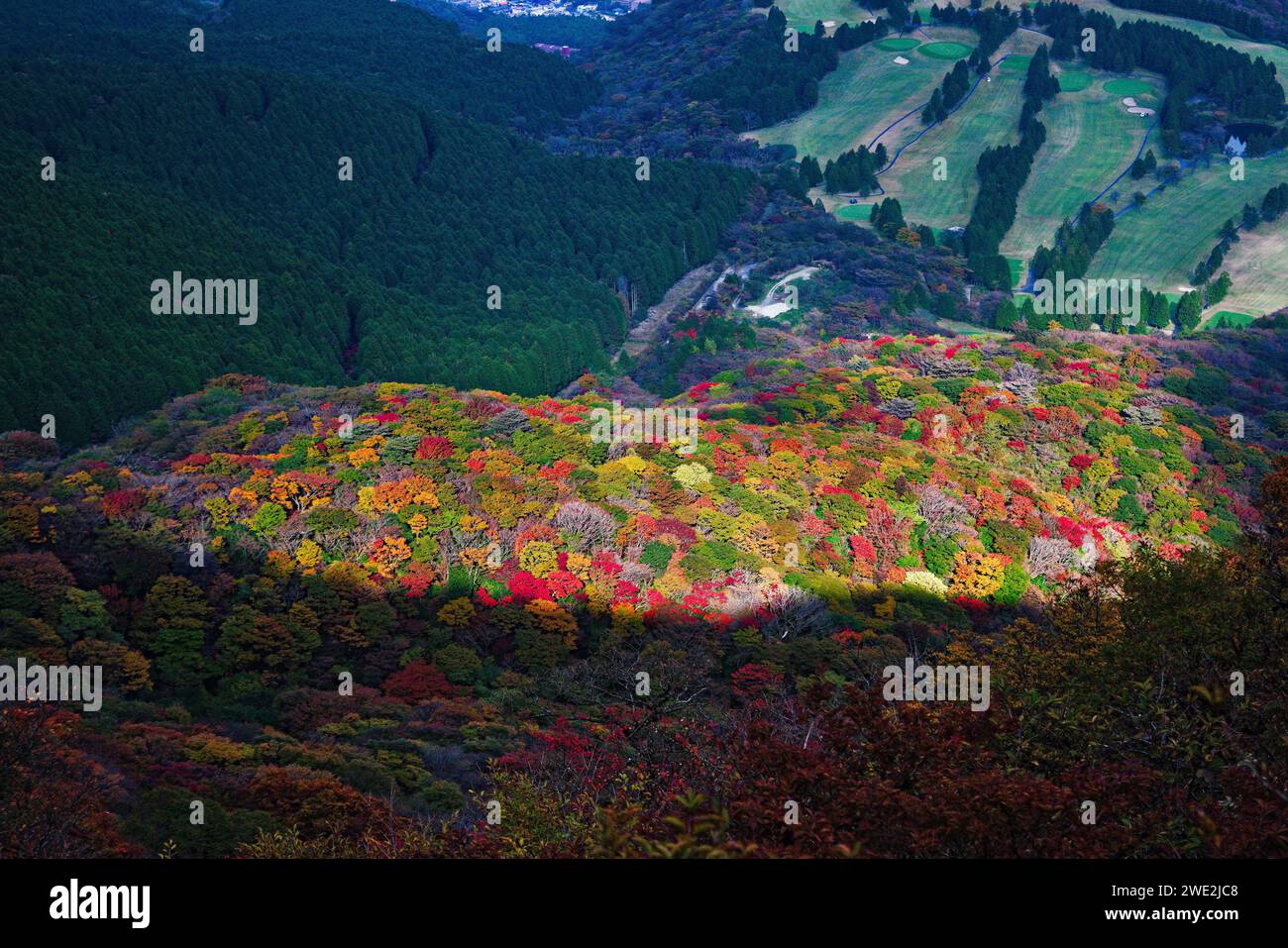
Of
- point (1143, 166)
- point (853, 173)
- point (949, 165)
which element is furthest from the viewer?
point (949, 165)

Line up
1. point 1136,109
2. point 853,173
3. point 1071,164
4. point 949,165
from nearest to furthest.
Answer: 1. point 853,173
2. point 1071,164
3. point 949,165
4. point 1136,109

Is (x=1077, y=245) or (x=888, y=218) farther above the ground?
(x=888, y=218)

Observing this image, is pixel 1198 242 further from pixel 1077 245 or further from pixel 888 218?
pixel 888 218

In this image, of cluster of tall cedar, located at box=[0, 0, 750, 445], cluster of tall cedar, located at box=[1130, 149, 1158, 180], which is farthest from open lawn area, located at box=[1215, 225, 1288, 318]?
cluster of tall cedar, located at box=[0, 0, 750, 445]

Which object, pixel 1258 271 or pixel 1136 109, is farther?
pixel 1136 109

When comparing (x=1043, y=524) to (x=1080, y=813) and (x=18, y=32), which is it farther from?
(x=18, y=32)

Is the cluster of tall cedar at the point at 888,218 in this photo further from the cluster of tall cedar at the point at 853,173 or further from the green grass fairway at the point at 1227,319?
the green grass fairway at the point at 1227,319

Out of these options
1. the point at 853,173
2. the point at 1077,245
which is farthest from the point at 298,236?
the point at 1077,245
